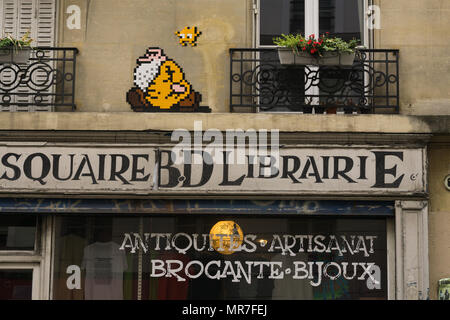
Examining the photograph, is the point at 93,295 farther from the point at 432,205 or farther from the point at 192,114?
the point at 432,205

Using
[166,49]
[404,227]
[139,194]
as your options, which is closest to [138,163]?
[139,194]

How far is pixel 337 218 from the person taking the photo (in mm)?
8930

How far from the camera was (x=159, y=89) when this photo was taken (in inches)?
358

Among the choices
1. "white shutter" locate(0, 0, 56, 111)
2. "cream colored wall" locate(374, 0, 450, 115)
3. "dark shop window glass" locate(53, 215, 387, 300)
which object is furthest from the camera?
"white shutter" locate(0, 0, 56, 111)

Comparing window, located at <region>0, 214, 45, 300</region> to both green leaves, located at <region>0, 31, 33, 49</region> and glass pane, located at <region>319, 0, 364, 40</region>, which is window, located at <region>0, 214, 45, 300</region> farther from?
glass pane, located at <region>319, 0, 364, 40</region>

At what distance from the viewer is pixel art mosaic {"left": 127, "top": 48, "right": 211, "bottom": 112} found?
9.04 m

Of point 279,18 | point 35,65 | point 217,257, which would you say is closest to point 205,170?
point 217,257

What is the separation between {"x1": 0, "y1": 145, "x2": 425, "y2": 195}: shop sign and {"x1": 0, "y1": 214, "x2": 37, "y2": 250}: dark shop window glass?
0.43 metres

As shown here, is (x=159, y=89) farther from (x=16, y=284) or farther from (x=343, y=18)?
(x=16, y=284)

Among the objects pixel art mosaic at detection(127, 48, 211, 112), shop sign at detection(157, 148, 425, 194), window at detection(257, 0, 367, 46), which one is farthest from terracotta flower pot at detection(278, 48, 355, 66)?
pixel art mosaic at detection(127, 48, 211, 112)

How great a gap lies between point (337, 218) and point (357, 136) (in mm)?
977

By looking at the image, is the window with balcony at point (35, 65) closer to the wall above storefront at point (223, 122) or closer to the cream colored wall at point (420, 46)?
the wall above storefront at point (223, 122)

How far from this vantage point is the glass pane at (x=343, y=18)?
9.24 metres

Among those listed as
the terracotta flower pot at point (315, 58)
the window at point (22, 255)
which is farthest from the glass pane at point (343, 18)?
the window at point (22, 255)
